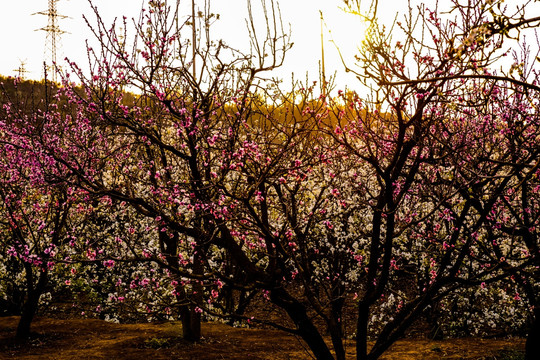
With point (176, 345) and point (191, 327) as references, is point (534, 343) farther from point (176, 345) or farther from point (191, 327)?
point (176, 345)

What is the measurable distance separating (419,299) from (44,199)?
11.8 meters

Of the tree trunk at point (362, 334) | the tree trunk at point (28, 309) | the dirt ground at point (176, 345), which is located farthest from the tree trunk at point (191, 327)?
the tree trunk at point (362, 334)

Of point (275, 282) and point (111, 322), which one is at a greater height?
point (275, 282)

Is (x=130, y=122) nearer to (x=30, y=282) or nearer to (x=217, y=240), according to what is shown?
(x=217, y=240)

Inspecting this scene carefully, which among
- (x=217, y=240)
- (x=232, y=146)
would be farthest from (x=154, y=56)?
(x=217, y=240)

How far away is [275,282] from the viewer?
645 cm

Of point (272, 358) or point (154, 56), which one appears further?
point (272, 358)

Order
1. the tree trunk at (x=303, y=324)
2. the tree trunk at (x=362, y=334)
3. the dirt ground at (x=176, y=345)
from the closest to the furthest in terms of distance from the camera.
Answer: the tree trunk at (x=362, y=334) < the tree trunk at (x=303, y=324) < the dirt ground at (x=176, y=345)

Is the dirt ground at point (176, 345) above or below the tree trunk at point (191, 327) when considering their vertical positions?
below

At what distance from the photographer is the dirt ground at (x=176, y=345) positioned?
9492mm

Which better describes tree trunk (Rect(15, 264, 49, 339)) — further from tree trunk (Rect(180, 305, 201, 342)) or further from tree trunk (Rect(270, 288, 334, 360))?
tree trunk (Rect(270, 288, 334, 360))

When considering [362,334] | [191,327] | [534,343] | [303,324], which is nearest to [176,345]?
[191,327]

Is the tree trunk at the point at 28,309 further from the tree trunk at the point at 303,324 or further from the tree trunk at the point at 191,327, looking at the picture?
the tree trunk at the point at 303,324

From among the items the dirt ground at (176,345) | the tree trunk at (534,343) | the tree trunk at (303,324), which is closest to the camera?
the tree trunk at (303,324)
